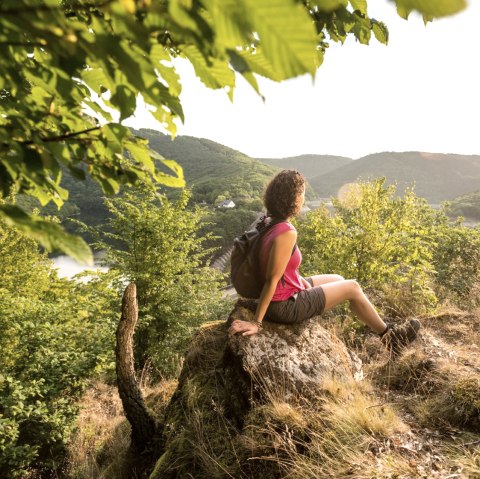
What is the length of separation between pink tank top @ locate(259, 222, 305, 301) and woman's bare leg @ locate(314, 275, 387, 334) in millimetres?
280

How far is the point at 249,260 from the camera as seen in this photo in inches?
117

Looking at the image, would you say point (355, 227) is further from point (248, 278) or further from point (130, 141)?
point (130, 141)

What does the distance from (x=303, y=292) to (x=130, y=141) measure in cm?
242

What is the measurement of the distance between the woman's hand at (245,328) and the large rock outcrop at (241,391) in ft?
0.22

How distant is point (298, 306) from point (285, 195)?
1.01 meters

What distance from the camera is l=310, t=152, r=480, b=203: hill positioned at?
3880 inches

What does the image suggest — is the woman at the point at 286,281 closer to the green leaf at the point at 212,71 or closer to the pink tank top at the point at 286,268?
the pink tank top at the point at 286,268

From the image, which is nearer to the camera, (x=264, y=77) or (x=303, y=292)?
(x=264, y=77)

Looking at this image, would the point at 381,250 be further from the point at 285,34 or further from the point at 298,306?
the point at 285,34

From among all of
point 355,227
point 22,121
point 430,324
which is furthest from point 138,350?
point 22,121

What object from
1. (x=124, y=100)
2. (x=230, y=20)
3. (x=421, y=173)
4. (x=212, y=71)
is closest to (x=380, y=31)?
(x=212, y=71)

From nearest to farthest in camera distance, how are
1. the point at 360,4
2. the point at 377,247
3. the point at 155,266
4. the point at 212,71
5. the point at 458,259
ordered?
1. the point at 212,71
2. the point at 360,4
3. the point at 377,247
4. the point at 458,259
5. the point at 155,266

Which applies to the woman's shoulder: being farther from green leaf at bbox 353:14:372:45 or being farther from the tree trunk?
the tree trunk

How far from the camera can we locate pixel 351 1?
4.41 ft
